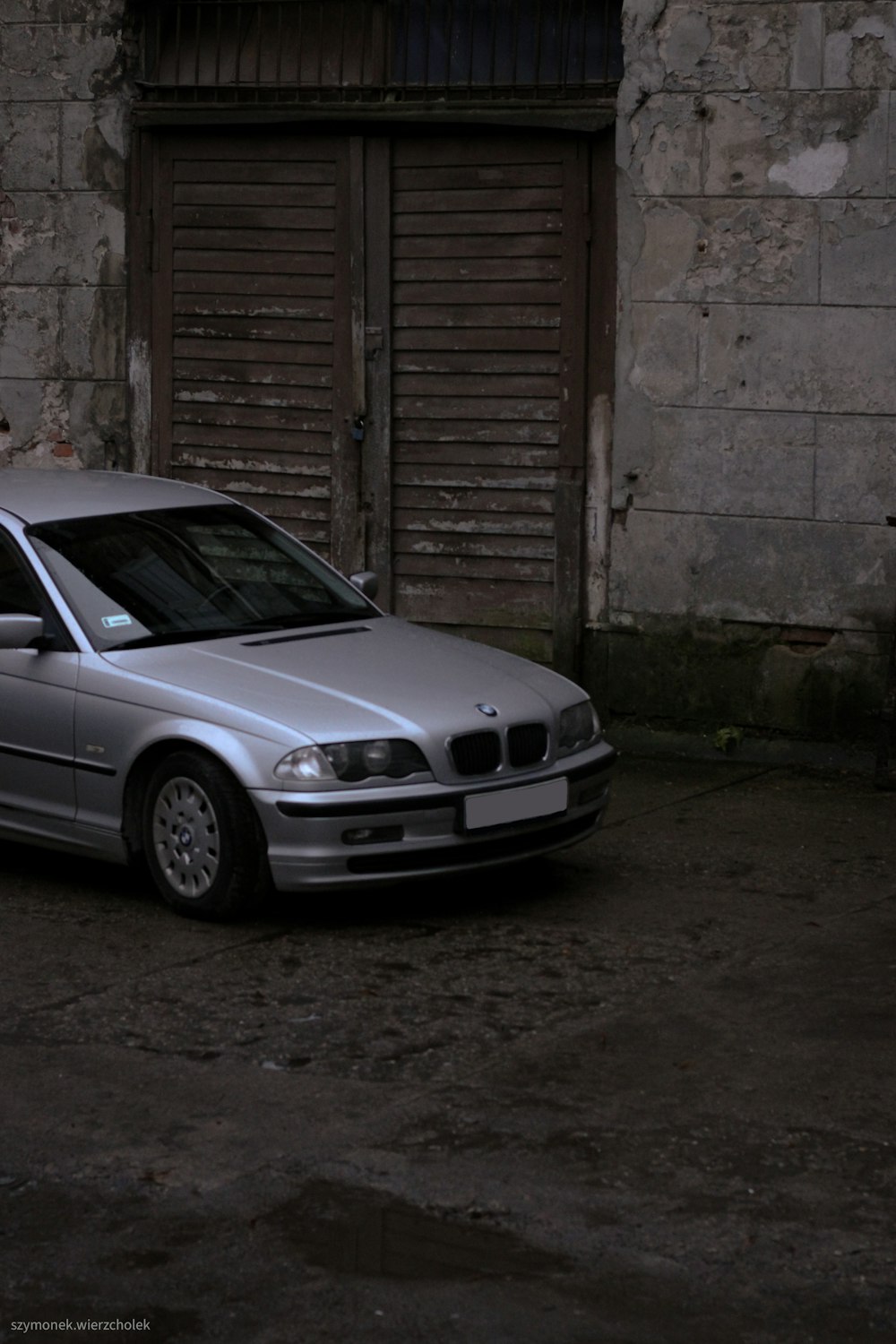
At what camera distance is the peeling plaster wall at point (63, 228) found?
11.4 meters

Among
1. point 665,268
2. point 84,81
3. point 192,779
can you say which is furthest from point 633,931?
point 84,81

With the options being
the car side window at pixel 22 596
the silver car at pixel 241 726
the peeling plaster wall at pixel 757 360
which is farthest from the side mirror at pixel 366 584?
the peeling plaster wall at pixel 757 360

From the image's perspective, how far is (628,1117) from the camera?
5.02 meters

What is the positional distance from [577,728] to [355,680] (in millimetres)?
866

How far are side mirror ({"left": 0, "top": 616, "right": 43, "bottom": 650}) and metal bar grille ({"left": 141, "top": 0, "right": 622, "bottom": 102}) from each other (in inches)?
185

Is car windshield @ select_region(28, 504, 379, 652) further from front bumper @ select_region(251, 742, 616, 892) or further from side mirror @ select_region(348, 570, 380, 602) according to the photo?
front bumper @ select_region(251, 742, 616, 892)

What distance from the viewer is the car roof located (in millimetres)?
7656

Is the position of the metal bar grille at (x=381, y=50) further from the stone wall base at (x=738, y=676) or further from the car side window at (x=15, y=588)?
the car side window at (x=15, y=588)

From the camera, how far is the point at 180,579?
24.6 ft

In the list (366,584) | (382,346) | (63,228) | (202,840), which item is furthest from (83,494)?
(63,228)

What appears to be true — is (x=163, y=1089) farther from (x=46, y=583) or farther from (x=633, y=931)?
(x=46, y=583)

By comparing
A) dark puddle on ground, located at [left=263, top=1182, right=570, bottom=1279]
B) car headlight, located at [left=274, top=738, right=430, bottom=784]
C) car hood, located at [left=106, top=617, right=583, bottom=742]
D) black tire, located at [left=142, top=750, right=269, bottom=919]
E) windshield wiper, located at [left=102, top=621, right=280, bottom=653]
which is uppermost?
windshield wiper, located at [left=102, top=621, right=280, bottom=653]

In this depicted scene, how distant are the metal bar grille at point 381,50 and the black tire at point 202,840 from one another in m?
5.07

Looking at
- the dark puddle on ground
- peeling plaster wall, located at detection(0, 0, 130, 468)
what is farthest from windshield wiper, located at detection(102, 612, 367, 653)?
peeling plaster wall, located at detection(0, 0, 130, 468)
